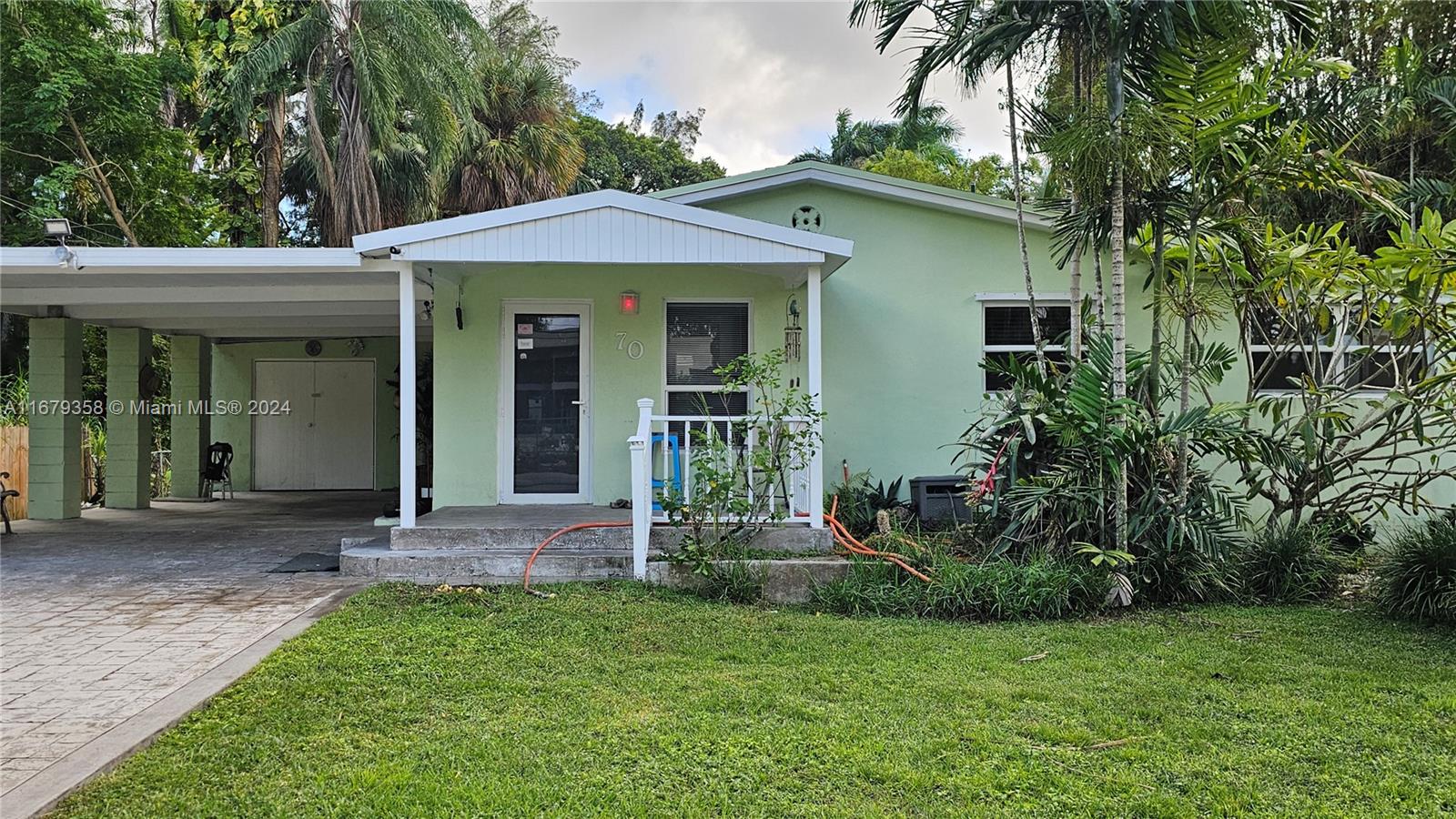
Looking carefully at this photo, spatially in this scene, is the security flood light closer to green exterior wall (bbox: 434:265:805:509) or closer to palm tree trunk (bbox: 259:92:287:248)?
green exterior wall (bbox: 434:265:805:509)

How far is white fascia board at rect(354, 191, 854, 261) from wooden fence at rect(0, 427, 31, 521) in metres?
6.66

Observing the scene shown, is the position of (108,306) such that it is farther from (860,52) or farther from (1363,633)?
(1363,633)

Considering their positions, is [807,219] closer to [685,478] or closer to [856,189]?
[856,189]

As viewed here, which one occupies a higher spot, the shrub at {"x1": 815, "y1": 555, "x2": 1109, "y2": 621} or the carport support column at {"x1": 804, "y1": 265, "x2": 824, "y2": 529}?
the carport support column at {"x1": 804, "y1": 265, "x2": 824, "y2": 529}

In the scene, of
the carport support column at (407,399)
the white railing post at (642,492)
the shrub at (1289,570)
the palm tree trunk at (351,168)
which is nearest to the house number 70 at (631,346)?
the white railing post at (642,492)

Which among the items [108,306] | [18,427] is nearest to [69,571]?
[108,306]

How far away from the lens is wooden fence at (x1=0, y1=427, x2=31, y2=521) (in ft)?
32.3

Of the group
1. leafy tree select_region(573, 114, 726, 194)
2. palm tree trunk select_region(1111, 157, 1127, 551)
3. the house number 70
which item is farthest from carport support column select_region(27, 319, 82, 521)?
leafy tree select_region(573, 114, 726, 194)

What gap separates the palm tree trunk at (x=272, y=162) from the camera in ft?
46.7

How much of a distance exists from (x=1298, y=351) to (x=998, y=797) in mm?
6868

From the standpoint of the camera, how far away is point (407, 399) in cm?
647

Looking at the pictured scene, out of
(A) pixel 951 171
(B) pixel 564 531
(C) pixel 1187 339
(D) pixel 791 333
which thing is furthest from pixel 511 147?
(C) pixel 1187 339

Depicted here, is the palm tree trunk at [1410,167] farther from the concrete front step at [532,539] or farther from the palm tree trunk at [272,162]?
the palm tree trunk at [272,162]

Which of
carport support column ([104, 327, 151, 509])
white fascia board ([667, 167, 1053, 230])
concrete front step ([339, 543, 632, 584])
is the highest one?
white fascia board ([667, 167, 1053, 230])
